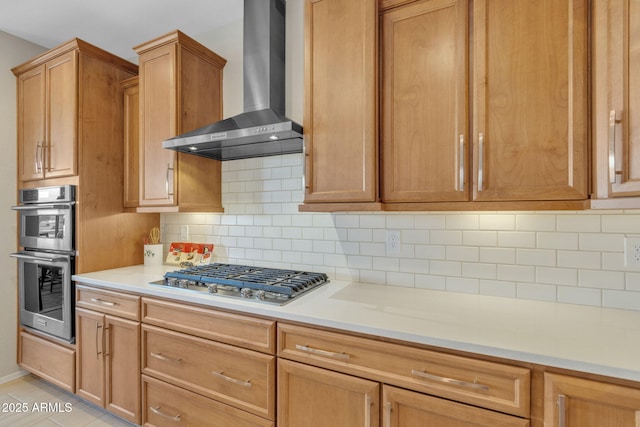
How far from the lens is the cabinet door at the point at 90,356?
202 cm

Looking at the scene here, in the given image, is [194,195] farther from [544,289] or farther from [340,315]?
[544,289]

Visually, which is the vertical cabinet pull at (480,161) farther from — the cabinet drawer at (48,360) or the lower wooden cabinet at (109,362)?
the cabinet drawer at (48,360)

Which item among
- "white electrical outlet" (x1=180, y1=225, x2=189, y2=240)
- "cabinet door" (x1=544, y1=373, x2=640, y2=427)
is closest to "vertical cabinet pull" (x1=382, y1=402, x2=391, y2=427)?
"cabinet door" (x1=544, y1=373, x2=640, y2=427)

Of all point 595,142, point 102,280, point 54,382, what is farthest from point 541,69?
point 54,382

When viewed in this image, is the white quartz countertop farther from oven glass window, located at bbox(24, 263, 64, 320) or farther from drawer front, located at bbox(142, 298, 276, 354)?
oven glass window, located at bbox(24, 263, 64, 320)

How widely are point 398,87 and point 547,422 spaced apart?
139 centimetres

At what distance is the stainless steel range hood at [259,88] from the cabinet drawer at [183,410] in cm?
140

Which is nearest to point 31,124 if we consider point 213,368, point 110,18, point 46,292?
point 110,18

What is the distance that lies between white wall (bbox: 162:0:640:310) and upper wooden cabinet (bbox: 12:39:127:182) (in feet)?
2.52

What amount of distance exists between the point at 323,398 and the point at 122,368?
1.38 metres

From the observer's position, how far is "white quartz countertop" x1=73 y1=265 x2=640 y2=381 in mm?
966

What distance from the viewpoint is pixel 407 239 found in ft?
5.96

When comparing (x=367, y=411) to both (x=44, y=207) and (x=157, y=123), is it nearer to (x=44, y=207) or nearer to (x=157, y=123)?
(x=157, y=123)

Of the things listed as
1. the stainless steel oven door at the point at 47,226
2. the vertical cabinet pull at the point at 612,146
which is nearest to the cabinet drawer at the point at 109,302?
the stainless steel oven door at the point at 47,226
